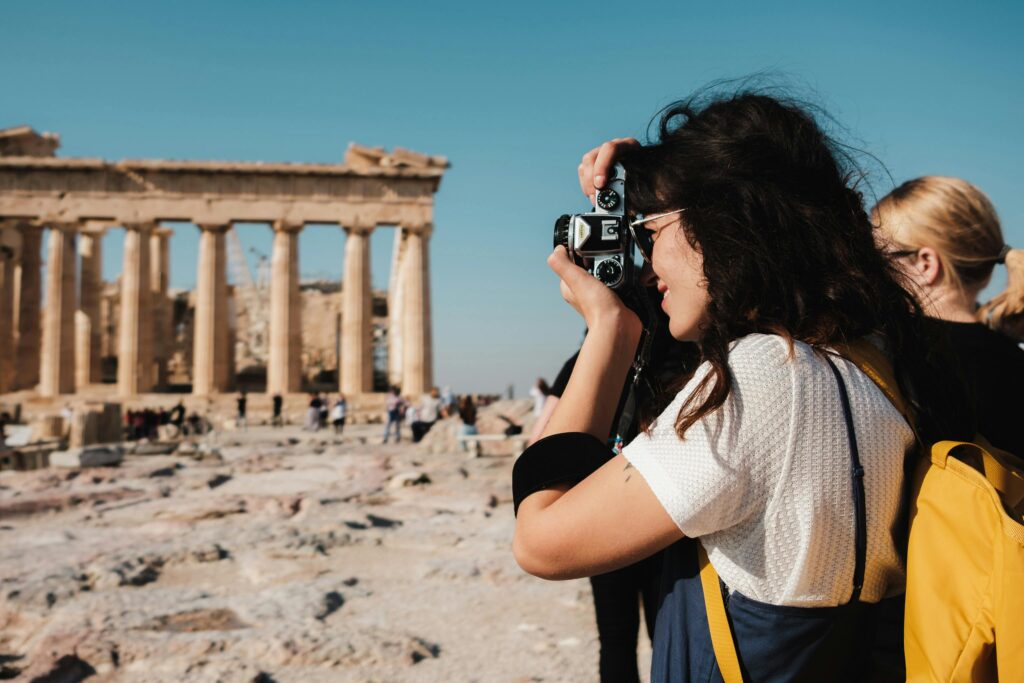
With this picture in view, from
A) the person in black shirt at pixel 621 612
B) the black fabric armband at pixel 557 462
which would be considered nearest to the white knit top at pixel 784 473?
the black fabric armband at pixel 557 462

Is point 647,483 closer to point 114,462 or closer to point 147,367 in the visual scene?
point 114,462

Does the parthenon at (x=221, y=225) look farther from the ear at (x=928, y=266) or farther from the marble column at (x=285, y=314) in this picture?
the ear at (x=928, y=266)

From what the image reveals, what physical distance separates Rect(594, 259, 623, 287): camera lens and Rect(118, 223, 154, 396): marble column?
36464mm

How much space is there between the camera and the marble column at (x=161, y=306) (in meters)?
39.8

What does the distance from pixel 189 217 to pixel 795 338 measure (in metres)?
37.1

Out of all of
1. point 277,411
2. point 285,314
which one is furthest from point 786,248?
point 285,314

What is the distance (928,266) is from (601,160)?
129cm

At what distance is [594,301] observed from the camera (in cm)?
168

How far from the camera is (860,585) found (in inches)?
54.7

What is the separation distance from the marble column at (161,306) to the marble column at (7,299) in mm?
5723

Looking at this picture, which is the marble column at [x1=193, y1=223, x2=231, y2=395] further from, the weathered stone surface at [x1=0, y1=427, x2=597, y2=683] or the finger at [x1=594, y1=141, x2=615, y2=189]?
the finger at [x1=594, y1=141, x2=615, y2=189]

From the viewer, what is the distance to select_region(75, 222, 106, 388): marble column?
125ft

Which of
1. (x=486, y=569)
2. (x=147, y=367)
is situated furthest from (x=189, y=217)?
(x=486, y=569)

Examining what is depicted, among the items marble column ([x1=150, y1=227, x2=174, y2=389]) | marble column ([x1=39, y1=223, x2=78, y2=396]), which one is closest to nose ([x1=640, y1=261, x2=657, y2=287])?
marble column ([x1=39, y1=223, x2=78, y2=396])
